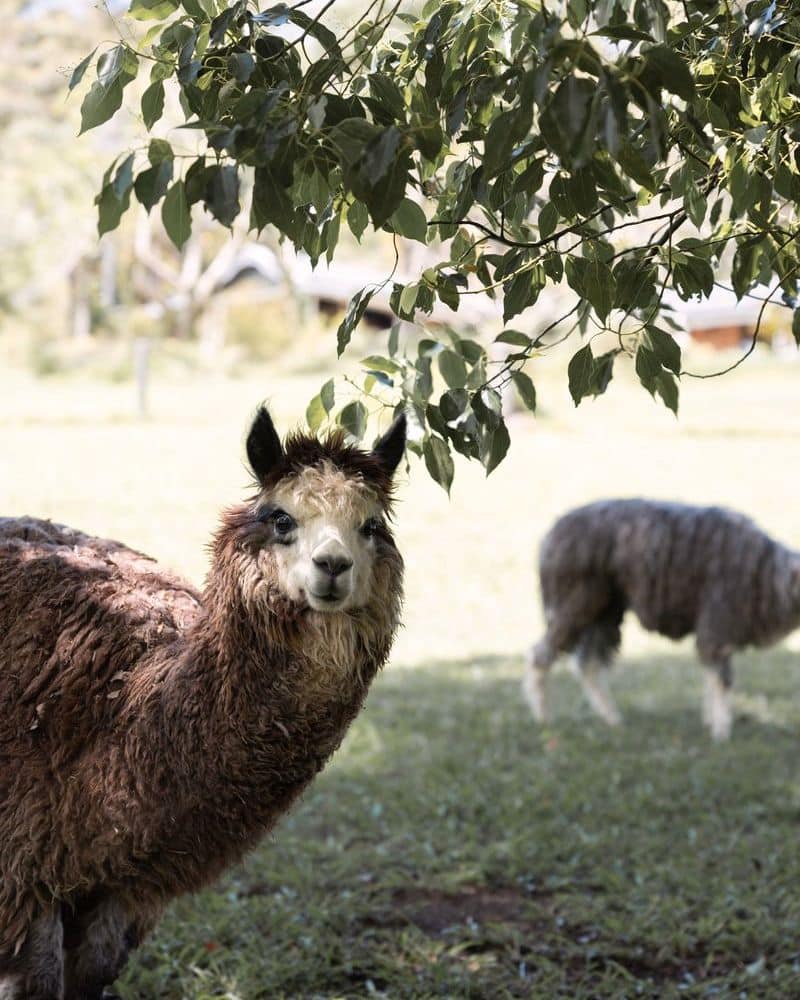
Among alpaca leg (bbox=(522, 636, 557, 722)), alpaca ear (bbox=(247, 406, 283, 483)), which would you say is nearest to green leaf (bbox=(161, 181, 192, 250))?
alpaca ear (bbox=(247, 406, 283, 483))

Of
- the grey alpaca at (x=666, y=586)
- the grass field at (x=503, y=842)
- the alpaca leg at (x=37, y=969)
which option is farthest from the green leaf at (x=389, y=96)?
the grey alpaca at (x=666, y=586)

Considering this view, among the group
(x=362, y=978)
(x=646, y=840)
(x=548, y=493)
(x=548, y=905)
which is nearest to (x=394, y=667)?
(x=646, y=840)

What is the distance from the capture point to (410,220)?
241 cm

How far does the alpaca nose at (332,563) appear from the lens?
2.76m

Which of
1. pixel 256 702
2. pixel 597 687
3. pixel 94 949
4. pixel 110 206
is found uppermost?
pixel 110 206

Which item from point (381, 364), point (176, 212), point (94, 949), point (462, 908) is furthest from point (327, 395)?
point (462, 908)

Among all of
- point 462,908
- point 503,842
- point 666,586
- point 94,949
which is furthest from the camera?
point 666,586

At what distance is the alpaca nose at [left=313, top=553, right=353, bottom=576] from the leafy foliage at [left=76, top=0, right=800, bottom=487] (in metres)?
0.45

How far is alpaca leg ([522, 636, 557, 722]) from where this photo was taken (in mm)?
7918

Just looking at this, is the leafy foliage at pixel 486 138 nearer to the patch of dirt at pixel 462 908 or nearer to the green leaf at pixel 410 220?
the green leaf at pixel 410 220

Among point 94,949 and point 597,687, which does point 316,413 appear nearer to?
point 94,949

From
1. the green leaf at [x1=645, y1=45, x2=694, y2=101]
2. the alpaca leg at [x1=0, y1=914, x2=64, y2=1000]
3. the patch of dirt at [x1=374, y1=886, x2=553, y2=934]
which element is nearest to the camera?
the green leaf at [x1=645, y1=45, x2=694, y2=101]

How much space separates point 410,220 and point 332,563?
796 millimetres

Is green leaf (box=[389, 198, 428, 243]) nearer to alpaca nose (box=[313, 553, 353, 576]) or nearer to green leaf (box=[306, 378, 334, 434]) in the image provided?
alpaca nose (box=[313, 553, 353, 576])
